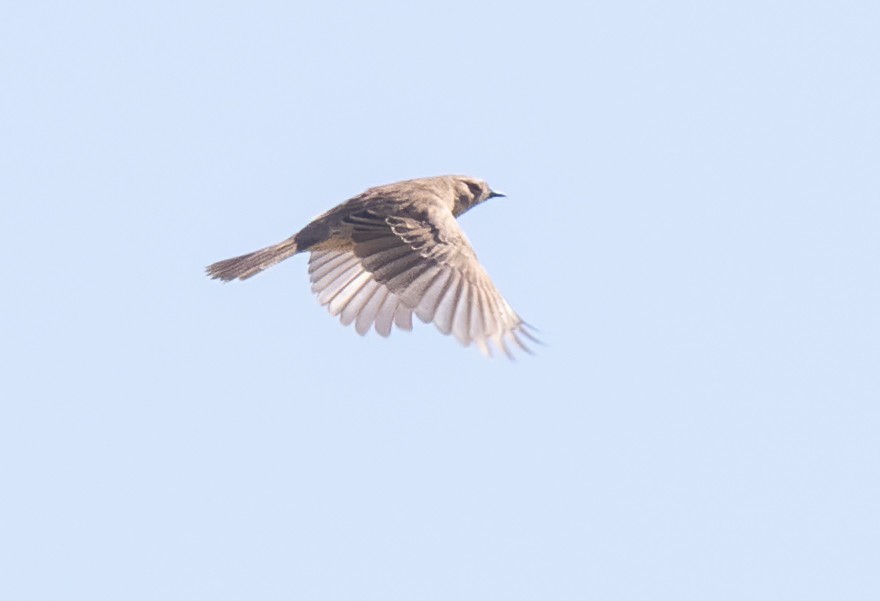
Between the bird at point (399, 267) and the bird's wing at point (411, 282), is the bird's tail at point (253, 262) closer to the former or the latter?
the bird at point (399, 267)

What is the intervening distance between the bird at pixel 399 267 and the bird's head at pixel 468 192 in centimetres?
52

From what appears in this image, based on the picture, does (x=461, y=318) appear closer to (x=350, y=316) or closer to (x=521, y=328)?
(x=521, y=328)

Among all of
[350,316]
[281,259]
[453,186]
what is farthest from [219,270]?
[453,186]

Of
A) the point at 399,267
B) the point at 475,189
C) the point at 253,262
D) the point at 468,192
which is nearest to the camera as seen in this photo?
the point at 399,267

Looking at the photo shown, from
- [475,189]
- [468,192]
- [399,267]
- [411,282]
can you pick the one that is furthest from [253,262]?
[475,189]

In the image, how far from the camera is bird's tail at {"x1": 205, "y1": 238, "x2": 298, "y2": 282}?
1148cm

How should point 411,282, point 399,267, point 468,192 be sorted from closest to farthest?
point 411,282 < point 399,267 < point 468,192

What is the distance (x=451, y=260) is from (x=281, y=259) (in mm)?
1721

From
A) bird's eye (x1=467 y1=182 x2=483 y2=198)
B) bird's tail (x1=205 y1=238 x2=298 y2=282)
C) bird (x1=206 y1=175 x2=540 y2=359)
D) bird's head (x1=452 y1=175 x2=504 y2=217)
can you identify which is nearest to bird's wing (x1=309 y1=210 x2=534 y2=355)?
bird (x1=206 y1=175 x2=540 y2=359)

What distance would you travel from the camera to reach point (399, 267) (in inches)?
409

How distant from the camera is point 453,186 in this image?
42.3 ft

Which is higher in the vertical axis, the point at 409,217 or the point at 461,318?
the point at 409,217

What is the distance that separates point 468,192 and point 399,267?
2.90m

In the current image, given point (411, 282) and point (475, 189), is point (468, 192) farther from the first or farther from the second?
point (411, 282)
